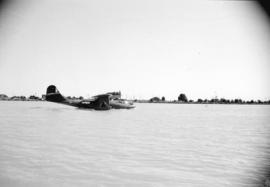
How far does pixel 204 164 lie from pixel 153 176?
9.64ft

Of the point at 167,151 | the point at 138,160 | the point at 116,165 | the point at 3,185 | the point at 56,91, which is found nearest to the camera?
the point at 3,185

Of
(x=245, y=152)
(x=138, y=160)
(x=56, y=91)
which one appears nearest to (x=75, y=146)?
(x=138, y=160)

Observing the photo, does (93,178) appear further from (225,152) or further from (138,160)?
(225,152)

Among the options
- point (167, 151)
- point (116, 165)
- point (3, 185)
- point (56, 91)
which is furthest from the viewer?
point (56, 91)

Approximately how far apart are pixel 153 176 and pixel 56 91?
53908 millimetres

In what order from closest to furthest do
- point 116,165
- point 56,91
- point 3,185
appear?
point 3,185
point 116,165
point 56,91

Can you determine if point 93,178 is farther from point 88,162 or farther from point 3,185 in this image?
point 3,185

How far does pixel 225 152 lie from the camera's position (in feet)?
42.9

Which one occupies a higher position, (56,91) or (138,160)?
(56,91)

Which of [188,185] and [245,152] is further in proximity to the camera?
[245,152]

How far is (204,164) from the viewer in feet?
34.2

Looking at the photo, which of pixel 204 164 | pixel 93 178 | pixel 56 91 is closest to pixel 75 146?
pixel 93 178

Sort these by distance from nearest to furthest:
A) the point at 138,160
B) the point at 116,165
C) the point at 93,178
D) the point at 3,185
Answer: the point at 3,185 < the point at 93,178 < the point at 116,165 < the point at 138,160

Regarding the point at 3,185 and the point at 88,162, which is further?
the point at 88,162
